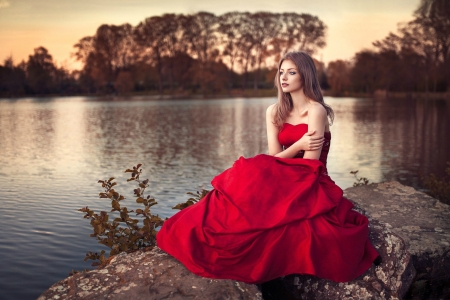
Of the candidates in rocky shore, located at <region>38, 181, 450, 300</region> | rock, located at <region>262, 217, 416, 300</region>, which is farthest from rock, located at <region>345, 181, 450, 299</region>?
rock, located at <region>262, 217, 416, 300</region>

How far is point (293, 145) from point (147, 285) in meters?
1.49

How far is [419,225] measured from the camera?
4.44 m

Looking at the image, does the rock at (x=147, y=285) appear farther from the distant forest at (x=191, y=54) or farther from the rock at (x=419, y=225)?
the distant forest at (x=191, y=54)

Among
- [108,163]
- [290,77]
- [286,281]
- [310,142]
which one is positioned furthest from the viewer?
[108,163]

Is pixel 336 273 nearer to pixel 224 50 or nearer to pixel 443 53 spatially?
pixel 443 53

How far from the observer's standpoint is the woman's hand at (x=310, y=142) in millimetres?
3572

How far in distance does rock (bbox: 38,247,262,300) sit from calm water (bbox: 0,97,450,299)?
1771 mm

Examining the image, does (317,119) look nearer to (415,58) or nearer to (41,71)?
(415,58)

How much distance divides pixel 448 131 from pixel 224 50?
47.9 meters

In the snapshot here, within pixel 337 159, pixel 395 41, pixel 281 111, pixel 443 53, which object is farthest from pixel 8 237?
pixel 395 41

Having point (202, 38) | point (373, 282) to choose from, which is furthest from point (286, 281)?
point (202, 38)

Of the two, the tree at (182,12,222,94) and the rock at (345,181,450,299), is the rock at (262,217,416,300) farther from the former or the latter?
the tree at (182,12,222,94)

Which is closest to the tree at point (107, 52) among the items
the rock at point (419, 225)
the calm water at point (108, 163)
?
the calm water at point (108, 163)

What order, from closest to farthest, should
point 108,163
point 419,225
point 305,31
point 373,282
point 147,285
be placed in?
point 147,285 → point 373,282 → point 419,225 → point 108,163 → point 305,31
